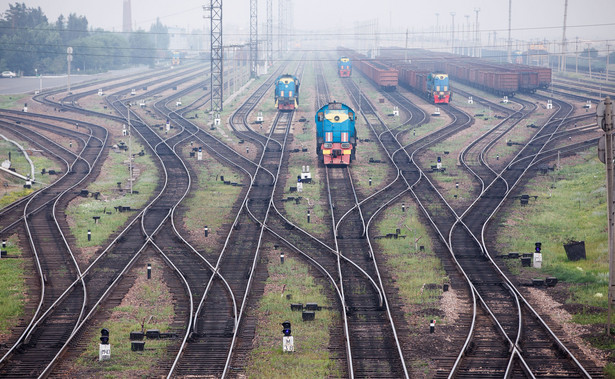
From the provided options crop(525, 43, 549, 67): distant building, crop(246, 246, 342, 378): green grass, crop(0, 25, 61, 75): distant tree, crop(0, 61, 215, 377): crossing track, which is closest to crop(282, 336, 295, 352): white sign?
crop(246, 246, 342, 378): green grass

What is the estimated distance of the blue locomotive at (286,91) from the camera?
226 ft

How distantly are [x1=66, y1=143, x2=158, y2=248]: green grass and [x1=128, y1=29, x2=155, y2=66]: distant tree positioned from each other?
A: 362 ft

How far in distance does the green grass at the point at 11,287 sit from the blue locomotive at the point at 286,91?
42.3m

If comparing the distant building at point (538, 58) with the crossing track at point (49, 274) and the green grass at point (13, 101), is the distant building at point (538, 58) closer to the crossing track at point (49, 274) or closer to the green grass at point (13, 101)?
the green grass at point (13, 101)

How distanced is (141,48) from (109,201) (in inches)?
4923

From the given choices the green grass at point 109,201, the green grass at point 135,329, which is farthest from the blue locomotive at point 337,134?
the green grass at point 135,329

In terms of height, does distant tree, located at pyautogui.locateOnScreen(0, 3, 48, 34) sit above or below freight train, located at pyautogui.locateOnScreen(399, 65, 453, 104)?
above

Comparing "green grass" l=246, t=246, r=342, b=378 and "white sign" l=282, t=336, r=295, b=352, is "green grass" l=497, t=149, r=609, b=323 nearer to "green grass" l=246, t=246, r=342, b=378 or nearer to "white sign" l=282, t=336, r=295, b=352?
"green grass" l=246, t=246, r=342, b=378

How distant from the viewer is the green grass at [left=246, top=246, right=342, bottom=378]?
57.3ft

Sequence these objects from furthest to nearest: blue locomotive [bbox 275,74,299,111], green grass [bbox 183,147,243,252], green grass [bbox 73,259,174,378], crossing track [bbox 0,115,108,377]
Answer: blue locomotive [bbox 275,74,299,111], green grass [bbox 183,147,243,252], crossing track [bbox 0,115,108,377], green grass [bbox 73,259,174,378]

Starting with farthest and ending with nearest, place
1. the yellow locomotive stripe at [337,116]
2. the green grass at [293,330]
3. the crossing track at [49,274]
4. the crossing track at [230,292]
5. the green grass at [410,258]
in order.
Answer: the yellow locomotive stripe at [337,116] < the green grass at [410,258] < the crossing track at [49,274] < the crossing track at [230,292] < the green grass at [293,330]

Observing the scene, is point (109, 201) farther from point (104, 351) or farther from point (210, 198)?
point (104, 351)

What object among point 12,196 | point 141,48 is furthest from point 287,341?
point 141,48

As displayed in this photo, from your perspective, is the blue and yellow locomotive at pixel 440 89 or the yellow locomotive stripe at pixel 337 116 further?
the blue and yellow locomotive at pixel 440 89
